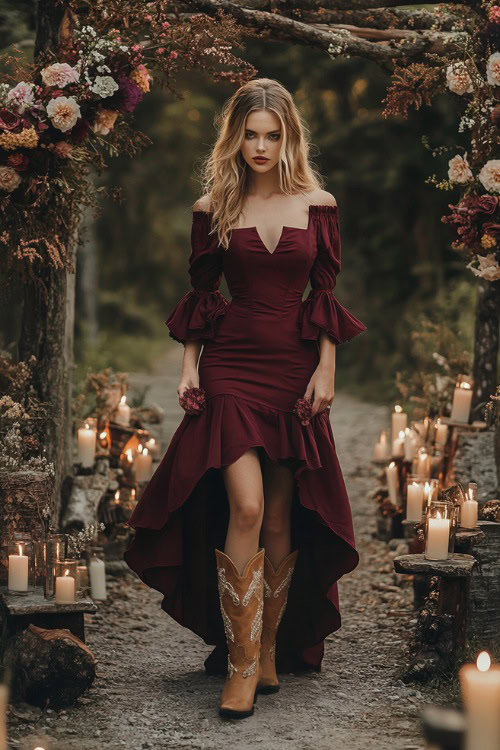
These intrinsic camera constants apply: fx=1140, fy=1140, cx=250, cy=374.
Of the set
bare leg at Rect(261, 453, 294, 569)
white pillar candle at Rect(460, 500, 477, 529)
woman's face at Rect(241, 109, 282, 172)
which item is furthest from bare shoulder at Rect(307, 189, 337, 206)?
white pillar candle at Rect(460, 500, 477, 529)

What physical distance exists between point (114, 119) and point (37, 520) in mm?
1870

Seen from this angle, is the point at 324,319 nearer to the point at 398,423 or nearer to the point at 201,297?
the point at 201,297

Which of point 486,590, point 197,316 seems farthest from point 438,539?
point 197,316

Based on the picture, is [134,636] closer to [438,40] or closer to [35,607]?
[35,607]

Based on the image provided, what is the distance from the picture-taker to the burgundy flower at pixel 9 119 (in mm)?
5023

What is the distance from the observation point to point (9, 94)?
5062 mm

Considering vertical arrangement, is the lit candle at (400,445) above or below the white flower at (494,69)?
below

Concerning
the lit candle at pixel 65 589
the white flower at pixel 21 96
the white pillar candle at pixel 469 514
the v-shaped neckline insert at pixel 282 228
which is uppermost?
the white flower at pixel 21 96

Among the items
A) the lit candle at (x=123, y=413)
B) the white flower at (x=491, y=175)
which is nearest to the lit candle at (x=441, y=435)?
the lit candle at (x=123, y=413)

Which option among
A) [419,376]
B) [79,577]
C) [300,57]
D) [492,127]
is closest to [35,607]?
[79,577]

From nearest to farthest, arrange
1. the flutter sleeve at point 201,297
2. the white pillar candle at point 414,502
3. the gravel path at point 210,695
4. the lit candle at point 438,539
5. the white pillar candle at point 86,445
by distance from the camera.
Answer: the gravel path at point 210,695
the flutter sleeve at point 201,297
the lit candle at point 438,539
the white pillar candle at point 414,502
the white pillar candle at point 86,445

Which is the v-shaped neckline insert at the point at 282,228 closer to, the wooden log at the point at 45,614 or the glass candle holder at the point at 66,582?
the glass candle holder at the point at 66,582

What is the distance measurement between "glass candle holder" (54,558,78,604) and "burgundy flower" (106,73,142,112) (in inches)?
79.6

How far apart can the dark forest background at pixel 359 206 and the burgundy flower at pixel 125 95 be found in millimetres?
5050
